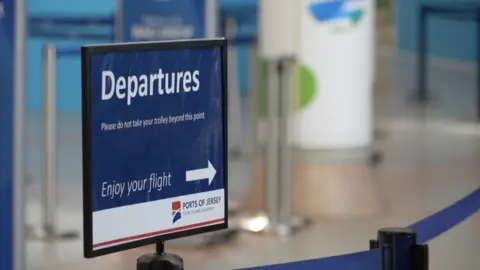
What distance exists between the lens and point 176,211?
8.91 feet

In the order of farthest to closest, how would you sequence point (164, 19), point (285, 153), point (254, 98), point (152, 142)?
→ point (254, 98) < point (285, 153) < point (164, 19) < point (152, 142)

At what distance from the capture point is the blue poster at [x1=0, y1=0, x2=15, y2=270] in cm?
420

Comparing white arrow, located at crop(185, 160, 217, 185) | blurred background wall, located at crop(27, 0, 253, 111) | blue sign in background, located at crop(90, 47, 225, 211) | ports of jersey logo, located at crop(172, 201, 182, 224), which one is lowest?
ports of jersey logo, located at crop(172, 201, 182, 224)

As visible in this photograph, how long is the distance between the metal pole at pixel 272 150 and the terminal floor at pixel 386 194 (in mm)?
241

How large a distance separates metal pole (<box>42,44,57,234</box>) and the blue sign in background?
365cm

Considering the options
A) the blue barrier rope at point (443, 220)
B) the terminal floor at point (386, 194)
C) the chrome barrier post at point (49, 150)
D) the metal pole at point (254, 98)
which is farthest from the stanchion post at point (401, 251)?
the metal pole at point (254, 98)

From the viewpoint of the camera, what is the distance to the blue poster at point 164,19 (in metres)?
6.07

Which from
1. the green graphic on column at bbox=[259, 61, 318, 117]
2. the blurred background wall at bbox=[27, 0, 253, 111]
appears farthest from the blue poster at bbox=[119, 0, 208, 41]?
the blurred background wall at bbox=[27, 0, 253, 111]

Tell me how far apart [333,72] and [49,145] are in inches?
78.4

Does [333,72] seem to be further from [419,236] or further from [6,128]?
[419,236]

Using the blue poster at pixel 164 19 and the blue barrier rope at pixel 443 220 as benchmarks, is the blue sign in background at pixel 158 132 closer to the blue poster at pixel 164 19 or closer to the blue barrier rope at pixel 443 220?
the blue barrier rope at pixel 443 220

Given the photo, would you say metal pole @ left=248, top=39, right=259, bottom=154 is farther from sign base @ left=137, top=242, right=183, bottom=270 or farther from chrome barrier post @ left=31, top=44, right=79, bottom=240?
sign base @ left=137, top=242, right=183, bottom=270

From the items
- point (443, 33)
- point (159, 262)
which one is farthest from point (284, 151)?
point (443, 33)

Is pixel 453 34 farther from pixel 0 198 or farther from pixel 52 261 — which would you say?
pixel 0 198
